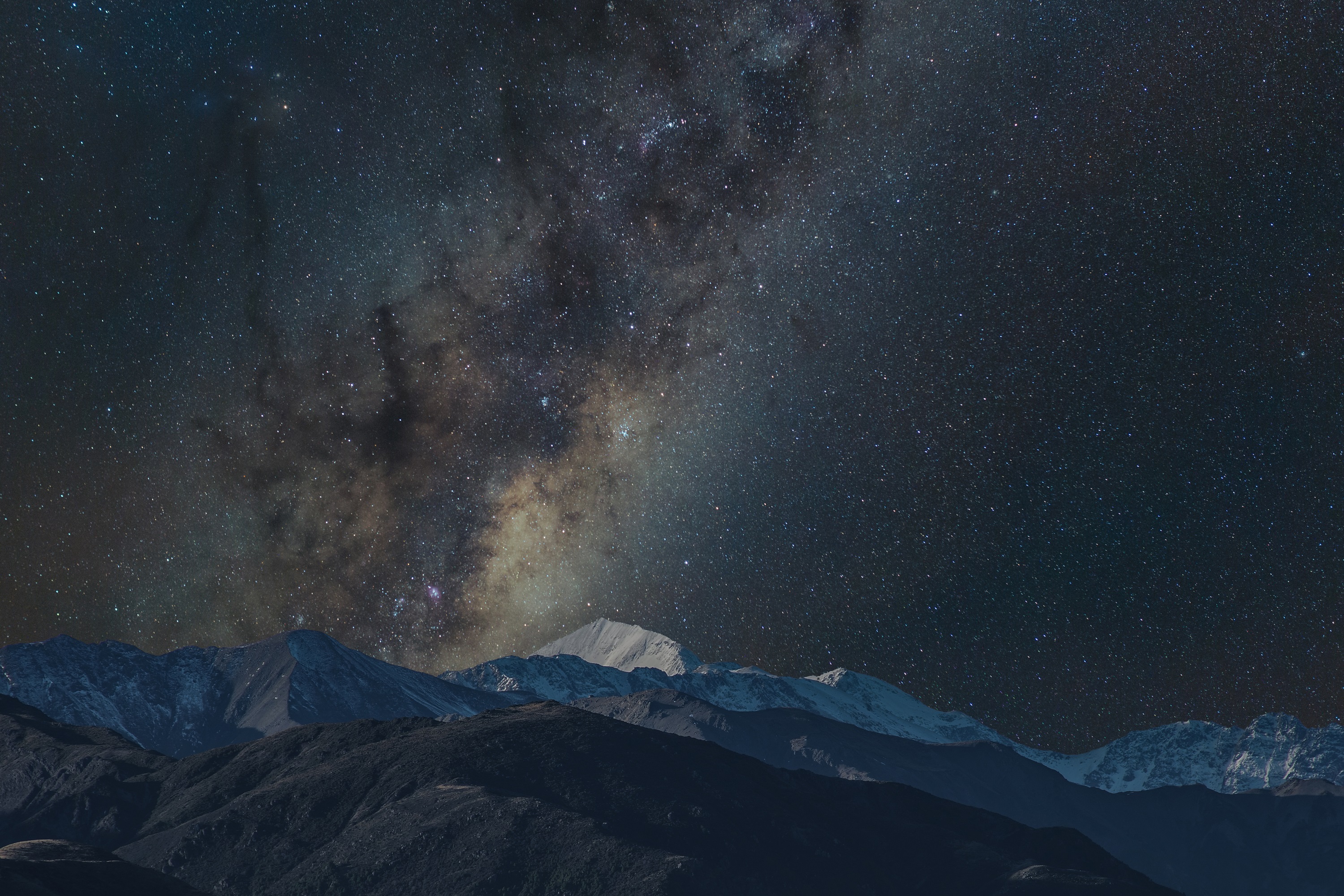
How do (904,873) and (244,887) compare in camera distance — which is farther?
(904,873)

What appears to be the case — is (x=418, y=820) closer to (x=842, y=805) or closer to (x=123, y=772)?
(x=123, y=772)

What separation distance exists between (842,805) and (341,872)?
76811mm

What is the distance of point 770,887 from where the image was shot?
110m

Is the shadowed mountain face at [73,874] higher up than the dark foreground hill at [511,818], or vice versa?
the dark foreground hill at [511,818]

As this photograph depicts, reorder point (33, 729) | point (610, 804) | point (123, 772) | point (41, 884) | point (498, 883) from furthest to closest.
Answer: point (33, 729) < point (123, 772) < point (610, 804) < point (498, 883) < point (41, 884)

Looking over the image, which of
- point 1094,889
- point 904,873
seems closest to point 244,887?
point 904,873

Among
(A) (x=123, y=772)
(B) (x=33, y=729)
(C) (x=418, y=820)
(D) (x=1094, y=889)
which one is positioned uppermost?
(B) (x=33, y=729)

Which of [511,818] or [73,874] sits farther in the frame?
[511,818]

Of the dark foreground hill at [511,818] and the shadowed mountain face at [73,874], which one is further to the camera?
the dark foreground hill at [511,818]

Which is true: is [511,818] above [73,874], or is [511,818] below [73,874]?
above

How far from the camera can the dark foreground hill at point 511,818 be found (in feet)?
347

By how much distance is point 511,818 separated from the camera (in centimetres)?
11225

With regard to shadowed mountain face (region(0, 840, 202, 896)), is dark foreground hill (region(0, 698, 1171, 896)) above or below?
above

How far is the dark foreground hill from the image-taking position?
106 m
